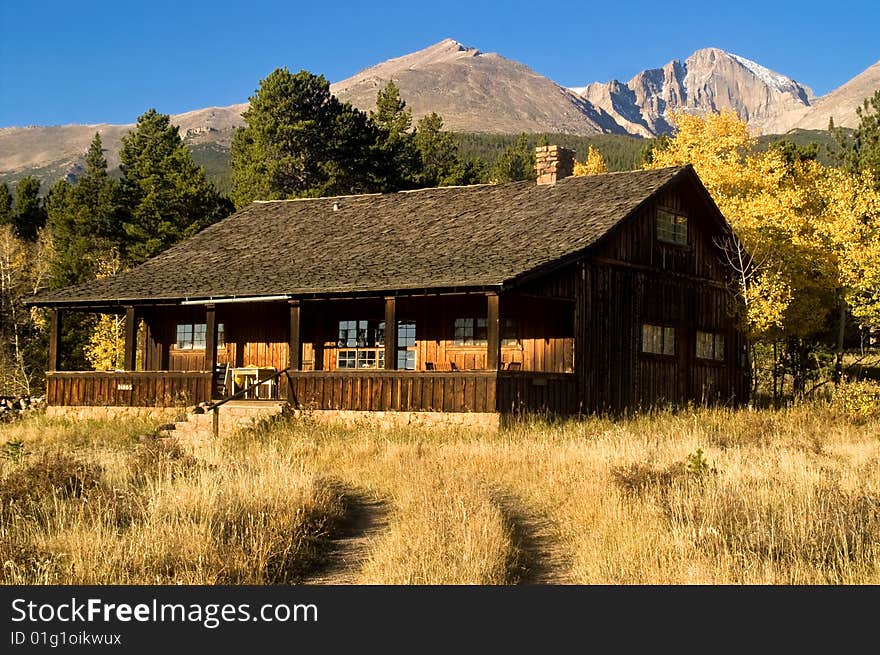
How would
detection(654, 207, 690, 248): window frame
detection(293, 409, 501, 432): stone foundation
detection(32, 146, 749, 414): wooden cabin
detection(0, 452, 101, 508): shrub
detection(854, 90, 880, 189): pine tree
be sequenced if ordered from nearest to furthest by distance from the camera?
detection(0, 452, 101, 508): shrub, detection(293, 409, 501, 432): stone foundation, detection(32, 146, 749, 414): wooden cabin, detection(654, 207, 690, 248): window frame, detection(854, 90, 880, 189): pine tree

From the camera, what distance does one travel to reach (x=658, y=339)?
1134 inches

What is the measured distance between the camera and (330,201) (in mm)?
34906

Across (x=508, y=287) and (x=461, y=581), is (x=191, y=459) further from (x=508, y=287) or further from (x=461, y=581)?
(x=461, y=581)

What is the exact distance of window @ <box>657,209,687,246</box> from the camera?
29094mm

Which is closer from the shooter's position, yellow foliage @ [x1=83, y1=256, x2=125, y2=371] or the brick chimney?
the brick chimney

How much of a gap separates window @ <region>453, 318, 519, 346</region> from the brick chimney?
614 cm

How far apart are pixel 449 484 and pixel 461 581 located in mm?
4878

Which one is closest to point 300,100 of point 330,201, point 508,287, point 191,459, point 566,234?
point 330,201

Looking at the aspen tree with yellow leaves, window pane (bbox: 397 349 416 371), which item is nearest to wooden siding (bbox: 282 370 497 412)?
window pane (bbox: 397 349 416 371)

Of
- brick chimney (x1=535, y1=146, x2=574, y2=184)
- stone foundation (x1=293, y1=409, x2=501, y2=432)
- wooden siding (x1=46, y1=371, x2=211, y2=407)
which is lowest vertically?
stone foundation (x1=293, y1=409, x2=501, y2=432)

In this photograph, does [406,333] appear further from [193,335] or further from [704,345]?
[704,345]

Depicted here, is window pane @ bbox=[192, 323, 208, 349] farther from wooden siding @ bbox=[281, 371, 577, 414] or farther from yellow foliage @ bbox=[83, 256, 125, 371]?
yellow foliage @ bbox=[83, 256, 125, 371]

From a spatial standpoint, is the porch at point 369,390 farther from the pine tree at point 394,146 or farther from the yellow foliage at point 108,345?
the pine tree at point 394,146

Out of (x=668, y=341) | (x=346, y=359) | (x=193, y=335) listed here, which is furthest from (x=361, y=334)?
(x=668, y=341)
